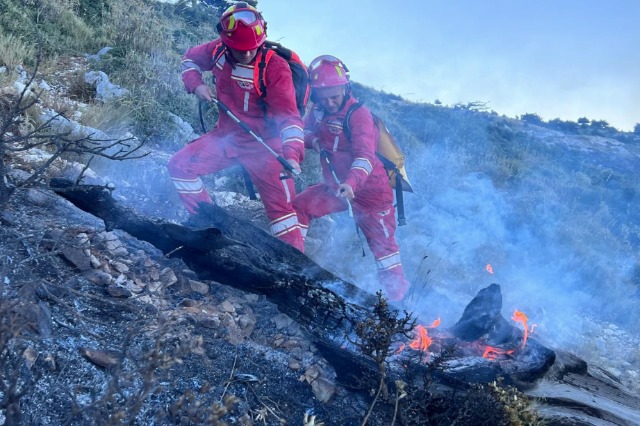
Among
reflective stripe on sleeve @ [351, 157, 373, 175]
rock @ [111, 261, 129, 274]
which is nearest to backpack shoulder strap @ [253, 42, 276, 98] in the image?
reflective stripe on sleeve @ [351, 157, 373, 175]

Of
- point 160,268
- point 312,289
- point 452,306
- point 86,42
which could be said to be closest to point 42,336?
point 160,268

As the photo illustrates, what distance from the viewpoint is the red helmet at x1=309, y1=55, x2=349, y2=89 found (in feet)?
15.7

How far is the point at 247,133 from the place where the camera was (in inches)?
181

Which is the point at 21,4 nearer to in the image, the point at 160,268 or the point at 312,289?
the point at 160,268

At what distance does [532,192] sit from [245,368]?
10.5m

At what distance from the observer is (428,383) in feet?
9.52

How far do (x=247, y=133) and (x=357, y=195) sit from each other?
1516 mm

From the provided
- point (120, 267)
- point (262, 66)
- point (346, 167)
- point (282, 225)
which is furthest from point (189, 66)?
point (120, 267)

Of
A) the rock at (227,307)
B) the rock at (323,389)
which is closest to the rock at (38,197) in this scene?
the rock at (227,307)

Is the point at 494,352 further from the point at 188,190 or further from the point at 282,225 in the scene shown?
the point at 188,190

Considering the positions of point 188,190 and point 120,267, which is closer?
point 120,267

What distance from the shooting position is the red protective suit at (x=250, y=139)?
4.33 metres

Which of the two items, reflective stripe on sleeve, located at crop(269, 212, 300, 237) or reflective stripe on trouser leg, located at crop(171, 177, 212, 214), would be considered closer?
reflective stripe on trouser leg, located at crop(171, 177, 212, 214)

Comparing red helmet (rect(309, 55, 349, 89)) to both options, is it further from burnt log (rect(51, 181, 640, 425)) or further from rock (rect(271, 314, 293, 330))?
rock (rect(271, 314, 293, 330))
